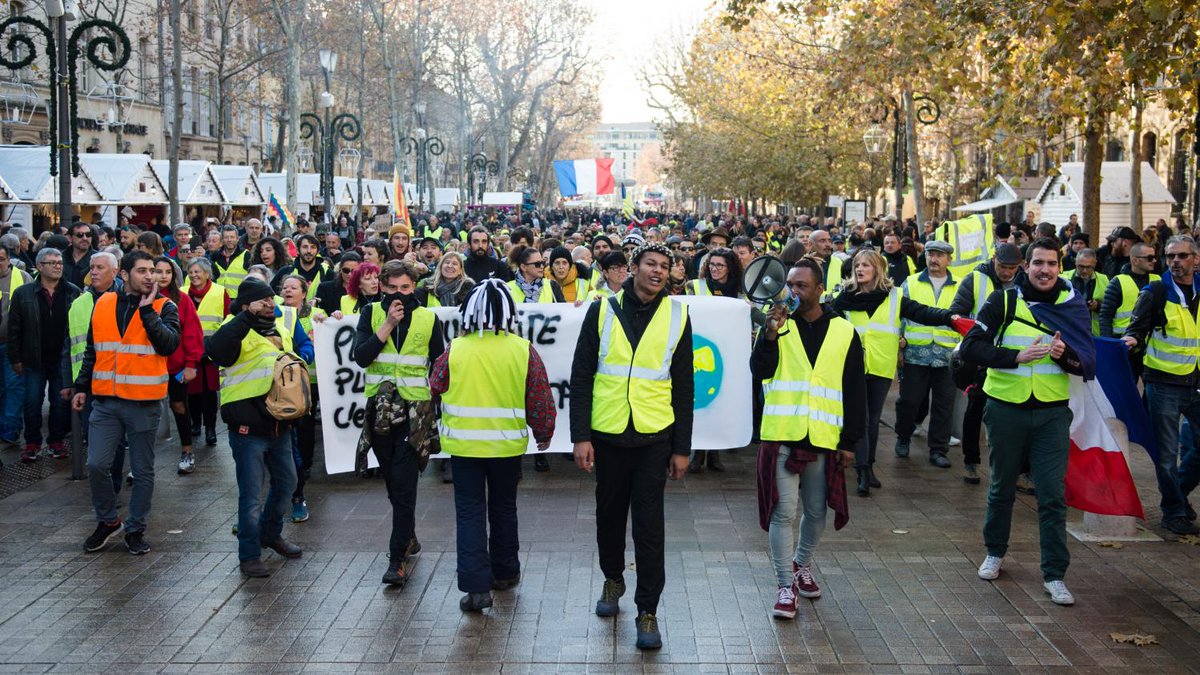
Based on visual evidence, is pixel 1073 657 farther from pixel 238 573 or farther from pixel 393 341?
pixel 238 573

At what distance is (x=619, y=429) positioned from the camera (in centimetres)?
602

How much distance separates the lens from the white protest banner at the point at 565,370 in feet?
31.9

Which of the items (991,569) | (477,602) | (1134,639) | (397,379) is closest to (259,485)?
(397,379)

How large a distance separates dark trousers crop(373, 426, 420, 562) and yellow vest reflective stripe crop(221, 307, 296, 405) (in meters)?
0.82

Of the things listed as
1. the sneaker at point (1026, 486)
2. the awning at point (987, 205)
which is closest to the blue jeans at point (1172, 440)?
the sneaker at point (1026, 486)

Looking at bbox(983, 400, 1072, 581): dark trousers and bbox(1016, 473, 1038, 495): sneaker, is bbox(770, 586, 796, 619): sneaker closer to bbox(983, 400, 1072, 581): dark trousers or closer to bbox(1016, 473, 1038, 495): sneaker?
bbox(983, 400, 1072, 581): dark trousers

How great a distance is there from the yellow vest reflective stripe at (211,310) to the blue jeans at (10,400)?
1.73m

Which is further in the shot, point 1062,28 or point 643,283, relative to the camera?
point 1062,28

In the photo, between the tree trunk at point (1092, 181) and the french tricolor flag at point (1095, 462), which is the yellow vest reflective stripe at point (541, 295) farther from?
the tree trunk at point (1092, 181)

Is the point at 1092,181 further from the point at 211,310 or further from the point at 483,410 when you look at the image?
the point at 483,410

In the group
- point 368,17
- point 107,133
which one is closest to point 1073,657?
point 107,133

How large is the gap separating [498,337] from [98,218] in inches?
870

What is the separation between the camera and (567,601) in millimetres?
6750

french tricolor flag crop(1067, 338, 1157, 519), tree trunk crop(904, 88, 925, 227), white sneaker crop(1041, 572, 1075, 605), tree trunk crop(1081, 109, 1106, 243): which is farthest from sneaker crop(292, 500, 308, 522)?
tree trunk crop(904, 88, 925, 227)
